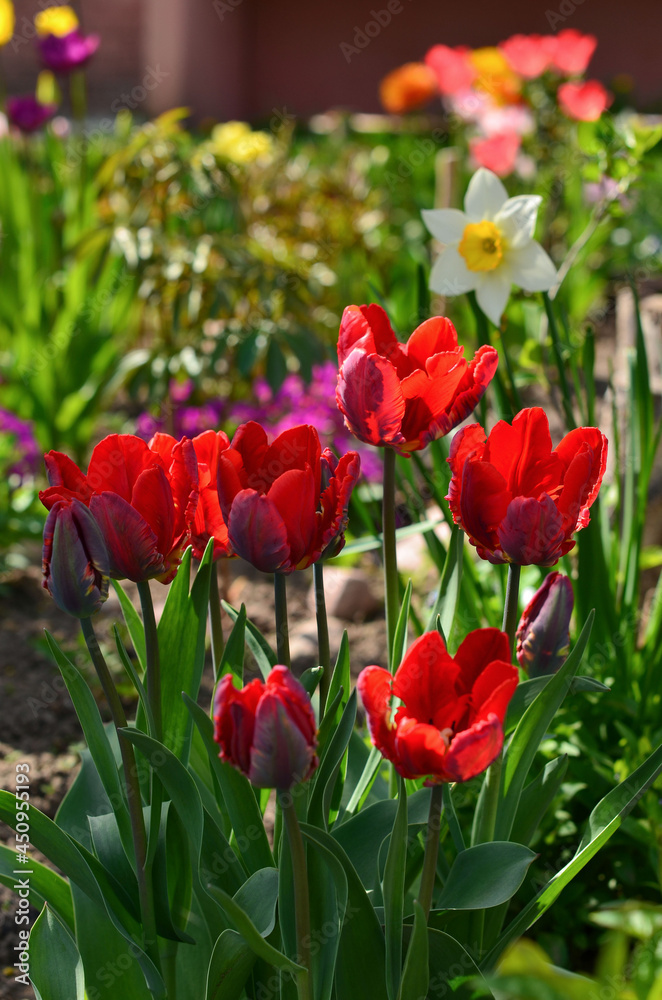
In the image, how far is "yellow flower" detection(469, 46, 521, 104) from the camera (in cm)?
397

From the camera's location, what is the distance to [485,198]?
1240 mm

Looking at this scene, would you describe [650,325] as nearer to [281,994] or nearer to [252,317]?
[252,317]

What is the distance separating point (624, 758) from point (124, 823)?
792 millimetres

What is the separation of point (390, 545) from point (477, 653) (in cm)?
22

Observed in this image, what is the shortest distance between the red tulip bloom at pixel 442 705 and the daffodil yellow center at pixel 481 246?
2.20 feet

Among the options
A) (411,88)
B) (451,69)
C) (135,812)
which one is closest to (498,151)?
(451,69)

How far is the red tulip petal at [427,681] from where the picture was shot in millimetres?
672

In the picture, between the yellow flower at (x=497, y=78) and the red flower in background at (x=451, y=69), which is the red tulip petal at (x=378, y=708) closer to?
the yellow flower at (x=497, y=78)

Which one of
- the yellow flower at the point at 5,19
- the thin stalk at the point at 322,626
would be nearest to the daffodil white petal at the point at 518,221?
the thin stalk at the point at 322,626

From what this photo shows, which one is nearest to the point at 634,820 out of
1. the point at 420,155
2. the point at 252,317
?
the point at 252,317

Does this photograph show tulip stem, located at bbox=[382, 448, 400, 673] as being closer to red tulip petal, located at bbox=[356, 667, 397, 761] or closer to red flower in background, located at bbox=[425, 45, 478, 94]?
red tulip petal, located at bbox=[356, 667, 397, 761]

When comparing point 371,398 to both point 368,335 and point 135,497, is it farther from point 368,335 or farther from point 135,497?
point 135,497

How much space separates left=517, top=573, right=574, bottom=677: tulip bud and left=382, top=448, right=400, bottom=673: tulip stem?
143mm

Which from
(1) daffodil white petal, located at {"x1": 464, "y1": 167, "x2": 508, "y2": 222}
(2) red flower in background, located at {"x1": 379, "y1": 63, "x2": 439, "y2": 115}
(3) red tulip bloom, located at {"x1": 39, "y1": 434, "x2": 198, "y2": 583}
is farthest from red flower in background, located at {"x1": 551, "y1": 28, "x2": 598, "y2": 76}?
(3) red tulip bloom, located at {"x1": 39, "y1": 434, "x2": 198, "y2": 583}
